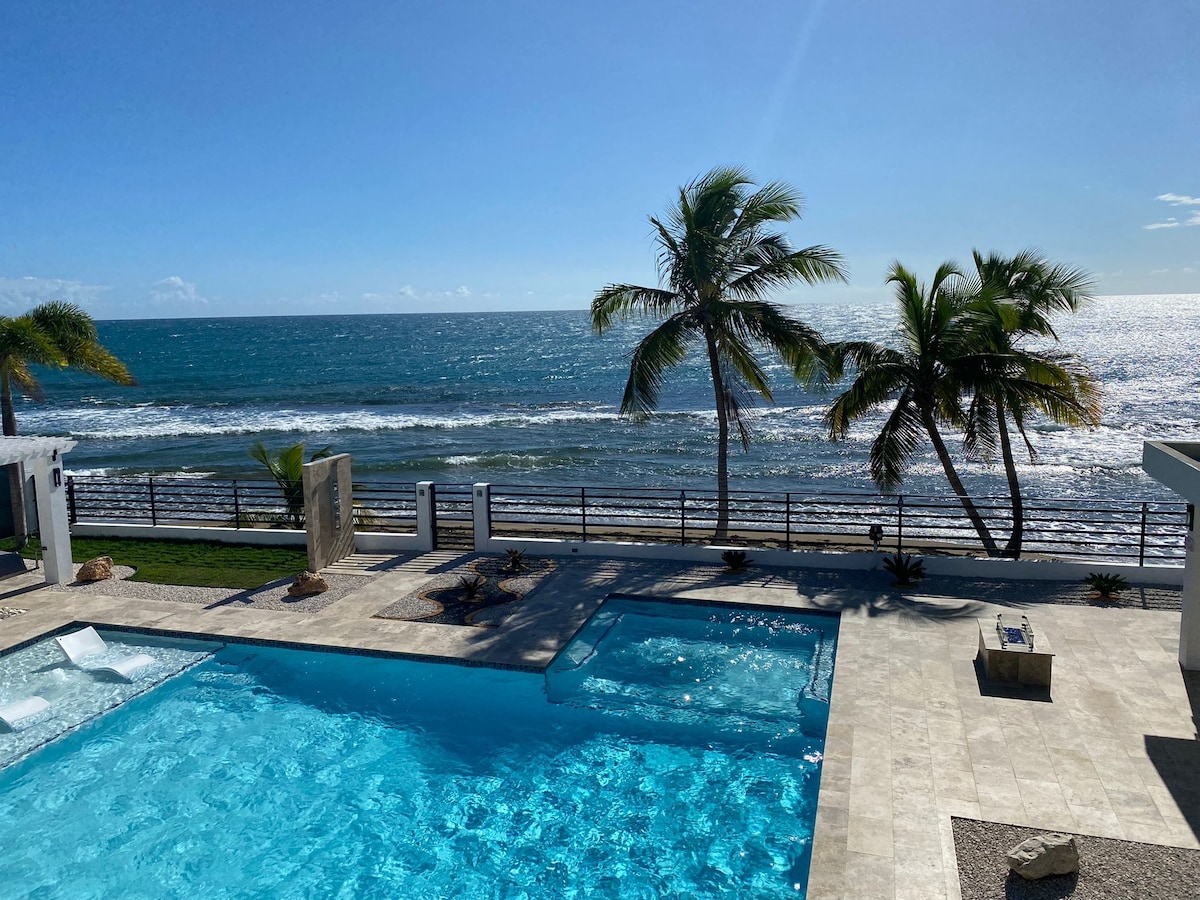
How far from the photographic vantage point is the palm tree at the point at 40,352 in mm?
15539

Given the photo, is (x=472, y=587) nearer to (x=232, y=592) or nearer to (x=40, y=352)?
(x=232, y=592)

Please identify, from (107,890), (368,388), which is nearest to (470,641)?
(107,890)

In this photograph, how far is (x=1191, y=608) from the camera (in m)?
8.64

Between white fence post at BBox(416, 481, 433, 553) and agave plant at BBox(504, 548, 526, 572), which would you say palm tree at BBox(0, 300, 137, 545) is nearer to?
white fence post at BBox(416, 481, 433, 553)

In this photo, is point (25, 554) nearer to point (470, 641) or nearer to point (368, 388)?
point (470, 641)

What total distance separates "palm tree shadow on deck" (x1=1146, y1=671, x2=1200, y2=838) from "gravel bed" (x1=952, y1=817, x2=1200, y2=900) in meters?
0.57

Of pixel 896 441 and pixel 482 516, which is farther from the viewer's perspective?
pixel 482 516

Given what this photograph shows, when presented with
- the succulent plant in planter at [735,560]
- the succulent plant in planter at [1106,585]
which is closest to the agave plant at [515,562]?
the succulent plant in planter at [735,560]

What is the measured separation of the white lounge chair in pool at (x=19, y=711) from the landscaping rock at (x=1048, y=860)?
9.36 meters

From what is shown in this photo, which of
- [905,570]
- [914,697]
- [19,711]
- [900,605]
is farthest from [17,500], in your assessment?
[914,697]

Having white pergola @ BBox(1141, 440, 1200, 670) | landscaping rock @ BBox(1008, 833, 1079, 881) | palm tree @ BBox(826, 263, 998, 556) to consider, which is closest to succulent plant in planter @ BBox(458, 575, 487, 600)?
palm tree @ BBox(826, 263, 998, 556)

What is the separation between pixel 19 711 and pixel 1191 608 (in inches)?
481

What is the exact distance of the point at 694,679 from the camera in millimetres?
9688

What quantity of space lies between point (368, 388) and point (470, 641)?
172 ft
